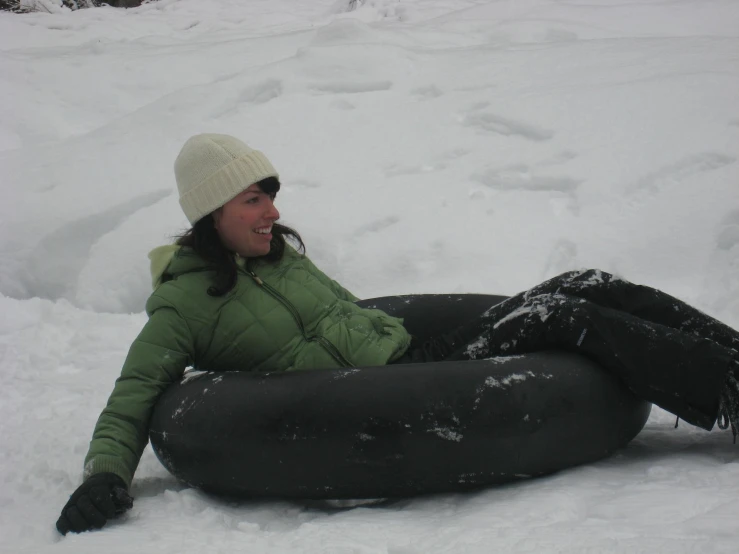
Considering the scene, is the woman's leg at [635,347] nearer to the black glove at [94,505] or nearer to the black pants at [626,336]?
the black pants at [626,336]

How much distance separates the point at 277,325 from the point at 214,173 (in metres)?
0.55

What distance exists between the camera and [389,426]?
7.49 feet

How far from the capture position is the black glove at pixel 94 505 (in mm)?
2184

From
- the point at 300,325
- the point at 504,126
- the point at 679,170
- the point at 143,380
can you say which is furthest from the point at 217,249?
the point at 504,126

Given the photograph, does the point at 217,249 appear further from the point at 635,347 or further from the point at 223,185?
the point at 635,347

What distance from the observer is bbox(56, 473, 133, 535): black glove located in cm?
218

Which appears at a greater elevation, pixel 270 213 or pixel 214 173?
pixel 214 173

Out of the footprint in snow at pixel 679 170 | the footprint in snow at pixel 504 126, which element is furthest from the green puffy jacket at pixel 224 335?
the footprint in snow at pixel 504 126

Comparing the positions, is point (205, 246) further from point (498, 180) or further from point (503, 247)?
point (498, 180)

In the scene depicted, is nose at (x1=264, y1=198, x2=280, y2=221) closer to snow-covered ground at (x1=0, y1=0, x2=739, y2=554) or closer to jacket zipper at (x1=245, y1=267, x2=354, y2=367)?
jacket zipper at (x1=245, y1=267, x2=354, y2=367)

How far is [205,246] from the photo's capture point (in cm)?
265

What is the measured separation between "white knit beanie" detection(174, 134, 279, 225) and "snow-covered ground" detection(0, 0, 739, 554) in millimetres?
951

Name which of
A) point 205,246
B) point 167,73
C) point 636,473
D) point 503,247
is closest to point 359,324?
point 205,246

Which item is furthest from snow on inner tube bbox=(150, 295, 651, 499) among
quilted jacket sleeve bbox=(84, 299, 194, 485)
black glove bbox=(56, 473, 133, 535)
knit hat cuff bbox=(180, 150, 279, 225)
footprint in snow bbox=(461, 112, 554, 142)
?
footprint in snow bbox=(461, 112, 554, 142)
